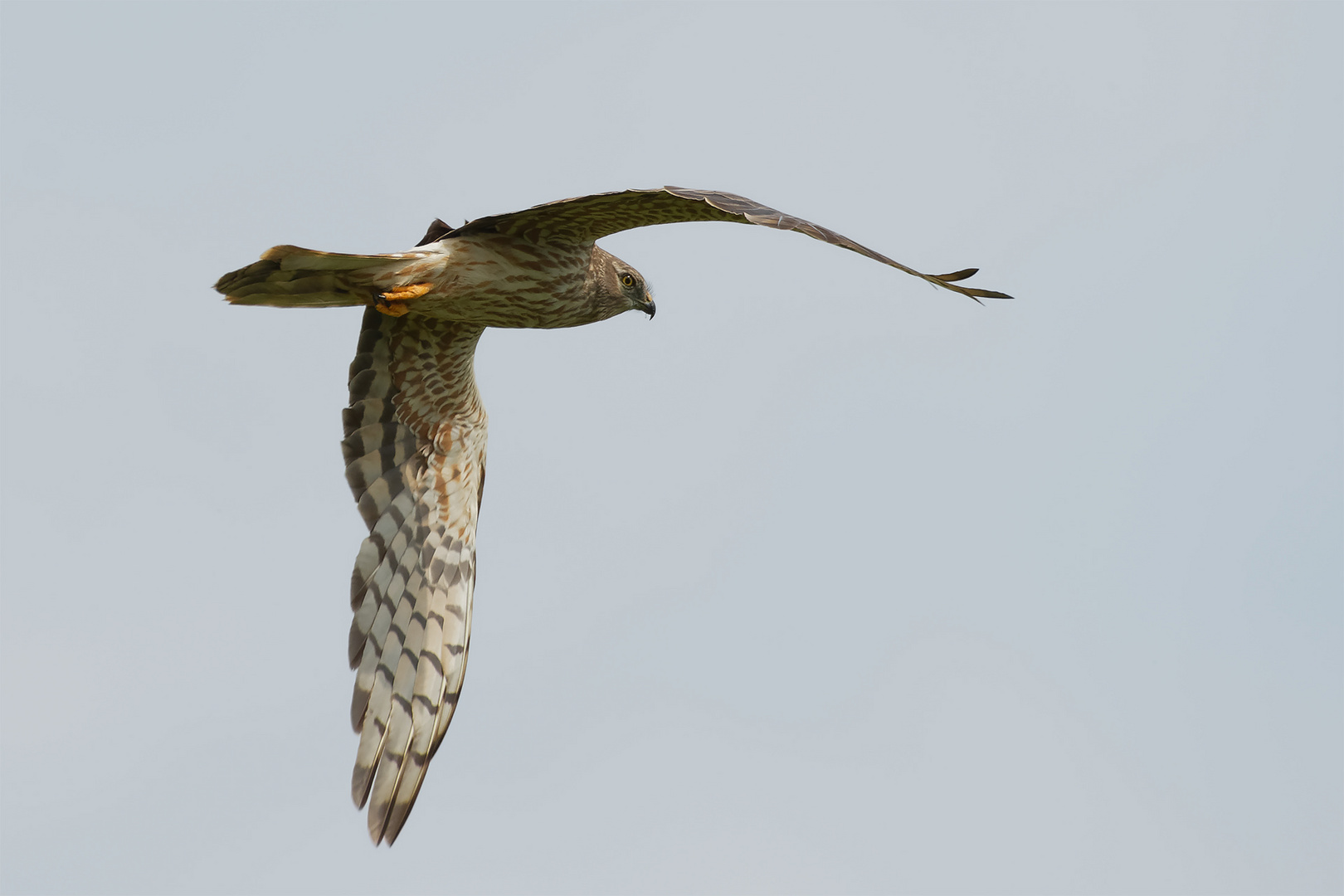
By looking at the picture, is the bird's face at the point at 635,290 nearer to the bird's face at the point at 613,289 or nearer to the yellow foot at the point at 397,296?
the bird's face at the point at 613,289

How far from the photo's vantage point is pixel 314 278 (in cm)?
816

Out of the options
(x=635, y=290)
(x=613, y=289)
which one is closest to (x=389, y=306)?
(x=613, y=289)

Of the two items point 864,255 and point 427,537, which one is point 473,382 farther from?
point 864,255

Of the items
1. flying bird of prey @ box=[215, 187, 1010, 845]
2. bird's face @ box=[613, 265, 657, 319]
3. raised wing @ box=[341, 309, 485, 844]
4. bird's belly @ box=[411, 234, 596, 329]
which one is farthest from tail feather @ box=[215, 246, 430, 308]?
bird's face @ box=[613, 265, 657, 319]

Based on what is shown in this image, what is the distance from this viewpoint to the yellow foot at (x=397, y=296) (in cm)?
845

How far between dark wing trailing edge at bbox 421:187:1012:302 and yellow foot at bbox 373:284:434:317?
388 mm

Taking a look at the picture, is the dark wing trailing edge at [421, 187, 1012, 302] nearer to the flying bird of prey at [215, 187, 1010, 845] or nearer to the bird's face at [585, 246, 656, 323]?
the flying bird of prey at [215, 187, 1010, 845]

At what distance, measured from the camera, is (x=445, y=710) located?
31.1ft

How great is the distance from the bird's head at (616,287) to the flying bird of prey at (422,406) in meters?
0.01

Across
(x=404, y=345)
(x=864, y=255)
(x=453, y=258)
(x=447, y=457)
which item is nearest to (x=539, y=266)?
(x=453, y=258)

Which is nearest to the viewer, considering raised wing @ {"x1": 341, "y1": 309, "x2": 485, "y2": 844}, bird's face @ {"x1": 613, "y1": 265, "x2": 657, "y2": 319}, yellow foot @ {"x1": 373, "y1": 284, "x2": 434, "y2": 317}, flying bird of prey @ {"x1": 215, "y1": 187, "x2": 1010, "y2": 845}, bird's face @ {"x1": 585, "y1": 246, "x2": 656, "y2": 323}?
flying bird of prey @ {"x1": 215, "y1": 187, "x2": 1010, "y2": 845}

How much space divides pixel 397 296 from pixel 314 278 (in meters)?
0.53

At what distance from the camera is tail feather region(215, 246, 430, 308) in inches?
308

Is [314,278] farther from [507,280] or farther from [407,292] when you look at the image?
[507,280]
